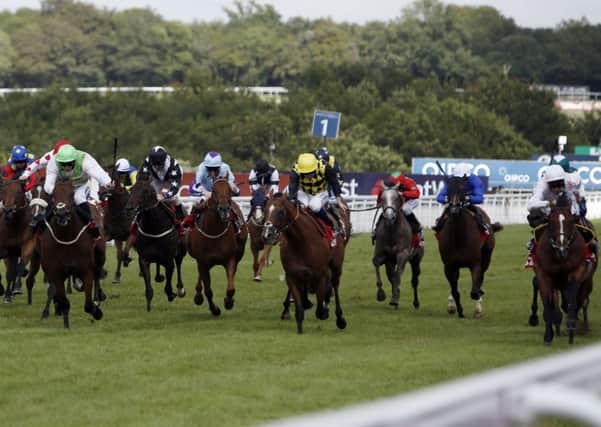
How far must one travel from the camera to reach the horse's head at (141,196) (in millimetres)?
15469

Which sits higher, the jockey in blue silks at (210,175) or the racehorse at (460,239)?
the jockey in blue silks at (210,175)

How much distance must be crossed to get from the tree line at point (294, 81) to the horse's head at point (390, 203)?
149ft

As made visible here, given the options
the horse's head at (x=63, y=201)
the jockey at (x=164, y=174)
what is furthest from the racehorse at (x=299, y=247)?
the jockey at (x=164, y=174)

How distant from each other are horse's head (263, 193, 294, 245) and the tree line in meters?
49.3

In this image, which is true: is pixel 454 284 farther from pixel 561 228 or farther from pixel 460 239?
pixel 561 228

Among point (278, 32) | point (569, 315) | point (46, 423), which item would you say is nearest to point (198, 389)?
point (46, 423)

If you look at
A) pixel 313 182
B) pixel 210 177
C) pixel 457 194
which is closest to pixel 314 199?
pixel 313 182

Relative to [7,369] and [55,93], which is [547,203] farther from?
[55,93]

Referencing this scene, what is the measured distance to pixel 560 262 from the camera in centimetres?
1258

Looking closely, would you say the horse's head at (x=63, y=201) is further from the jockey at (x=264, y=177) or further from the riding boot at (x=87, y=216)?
the jockey at (x=264, y=177)

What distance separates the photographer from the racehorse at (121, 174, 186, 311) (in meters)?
15.5

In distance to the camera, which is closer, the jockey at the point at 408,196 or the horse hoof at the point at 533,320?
the horse hoof at the point at 533,320

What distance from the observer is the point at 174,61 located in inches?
4906

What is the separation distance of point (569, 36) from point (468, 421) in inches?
5463
